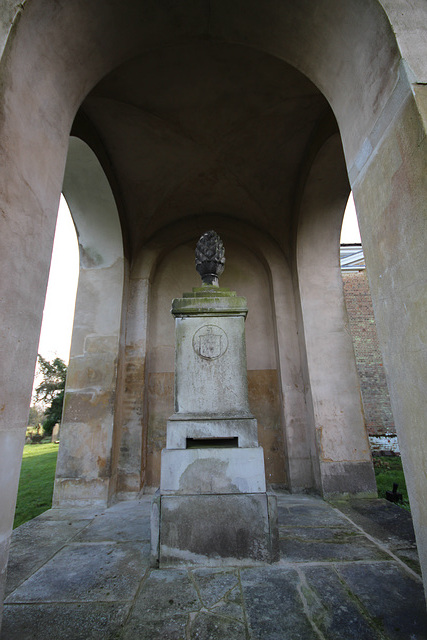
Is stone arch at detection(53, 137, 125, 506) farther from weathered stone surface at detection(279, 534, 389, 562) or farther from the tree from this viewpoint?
the tree

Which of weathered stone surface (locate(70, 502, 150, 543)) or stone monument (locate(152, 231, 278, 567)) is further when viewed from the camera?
weathered stone surface (locate(70, 502, 150, 543))

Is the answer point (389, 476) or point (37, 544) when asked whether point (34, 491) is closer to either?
point (37, 544)

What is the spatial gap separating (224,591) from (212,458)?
82 cm

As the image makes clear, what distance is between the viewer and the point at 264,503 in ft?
7.75

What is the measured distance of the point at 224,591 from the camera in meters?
1.93

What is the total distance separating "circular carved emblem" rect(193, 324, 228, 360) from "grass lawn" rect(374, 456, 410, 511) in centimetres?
300

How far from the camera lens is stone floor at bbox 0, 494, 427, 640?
160 cm

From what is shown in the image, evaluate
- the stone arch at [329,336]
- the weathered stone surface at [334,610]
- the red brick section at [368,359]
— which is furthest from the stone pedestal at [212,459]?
the red brick section at [368,359]

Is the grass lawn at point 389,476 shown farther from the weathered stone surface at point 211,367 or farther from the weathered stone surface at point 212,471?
the weathered stone surface at point 211,367

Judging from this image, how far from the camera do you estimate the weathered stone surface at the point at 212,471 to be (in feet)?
7.99

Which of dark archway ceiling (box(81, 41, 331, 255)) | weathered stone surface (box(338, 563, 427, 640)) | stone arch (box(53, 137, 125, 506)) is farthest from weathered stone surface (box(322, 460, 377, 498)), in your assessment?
dark archway ceiling (box(81, 41, 331, 255))

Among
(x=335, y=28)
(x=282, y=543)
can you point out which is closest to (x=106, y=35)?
(x=335, y=28)

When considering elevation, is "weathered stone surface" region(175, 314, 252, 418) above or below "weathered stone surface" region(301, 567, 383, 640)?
above

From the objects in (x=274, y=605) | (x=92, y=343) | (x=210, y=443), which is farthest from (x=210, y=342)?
(x=92, y=343)
